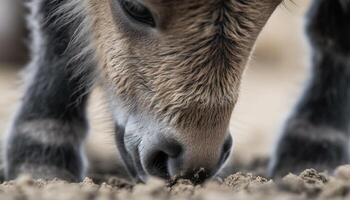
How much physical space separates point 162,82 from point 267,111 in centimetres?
654

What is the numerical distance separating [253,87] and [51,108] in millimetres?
8055

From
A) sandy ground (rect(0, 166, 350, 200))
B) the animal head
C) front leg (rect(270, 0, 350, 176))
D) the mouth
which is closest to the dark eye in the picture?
the animal head

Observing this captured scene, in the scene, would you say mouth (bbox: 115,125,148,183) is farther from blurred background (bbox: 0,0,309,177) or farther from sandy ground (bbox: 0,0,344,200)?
blurred background (bbox: 0,0,309,177)

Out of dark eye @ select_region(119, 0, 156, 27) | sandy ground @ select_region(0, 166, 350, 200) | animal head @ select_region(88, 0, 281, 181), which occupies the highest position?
dark eye @ select_region(119, 0, 156, 27)

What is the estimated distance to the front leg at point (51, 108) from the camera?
17.2ft

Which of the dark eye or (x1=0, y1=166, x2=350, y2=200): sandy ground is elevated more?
the dark eye

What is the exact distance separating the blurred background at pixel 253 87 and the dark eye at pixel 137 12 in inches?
26.4

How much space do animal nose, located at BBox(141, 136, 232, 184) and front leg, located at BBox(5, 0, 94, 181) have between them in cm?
120

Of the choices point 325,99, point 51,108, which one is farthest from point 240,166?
point 51,108

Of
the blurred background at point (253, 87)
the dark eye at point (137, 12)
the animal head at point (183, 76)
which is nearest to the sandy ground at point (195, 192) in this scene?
the animal head at point (183, 76)

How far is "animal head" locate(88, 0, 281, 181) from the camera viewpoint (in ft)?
13.0

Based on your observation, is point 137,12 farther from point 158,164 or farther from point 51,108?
point 51,108

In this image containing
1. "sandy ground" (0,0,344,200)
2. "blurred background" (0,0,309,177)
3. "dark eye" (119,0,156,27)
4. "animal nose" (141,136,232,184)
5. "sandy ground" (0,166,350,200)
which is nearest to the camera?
"sandy ground" (0,166,350,200)

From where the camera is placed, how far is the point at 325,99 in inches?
235
